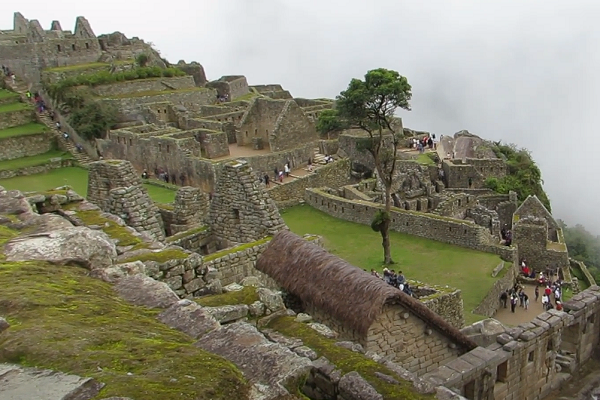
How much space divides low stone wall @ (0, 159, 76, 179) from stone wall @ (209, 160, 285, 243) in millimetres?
23776

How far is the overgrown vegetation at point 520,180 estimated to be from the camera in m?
30.7

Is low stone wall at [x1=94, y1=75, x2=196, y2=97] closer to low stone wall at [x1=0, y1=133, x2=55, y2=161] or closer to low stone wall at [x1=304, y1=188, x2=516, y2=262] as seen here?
low stone wall at [x1=0, y1=133, x2=55, y2=161]

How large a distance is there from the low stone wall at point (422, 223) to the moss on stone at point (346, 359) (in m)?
15.3

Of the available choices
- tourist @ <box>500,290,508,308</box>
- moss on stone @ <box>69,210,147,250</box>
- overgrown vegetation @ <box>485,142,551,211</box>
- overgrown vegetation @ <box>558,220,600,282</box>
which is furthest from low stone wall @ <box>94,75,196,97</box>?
moss on stone @ <box>69,210,147,250</box>

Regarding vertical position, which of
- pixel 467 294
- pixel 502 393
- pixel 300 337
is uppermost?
pixel 300 337

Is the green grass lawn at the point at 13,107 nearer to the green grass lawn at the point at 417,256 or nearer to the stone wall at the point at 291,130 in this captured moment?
the stone wall at the point at 291,130

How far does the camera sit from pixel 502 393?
834 centimetres

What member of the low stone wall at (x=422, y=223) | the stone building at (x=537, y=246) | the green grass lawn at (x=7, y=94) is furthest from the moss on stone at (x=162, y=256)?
the green grass lawn at (x=7, y=94)

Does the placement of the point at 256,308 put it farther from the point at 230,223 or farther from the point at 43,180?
the point at 43,180

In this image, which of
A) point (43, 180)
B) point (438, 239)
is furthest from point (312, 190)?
point (43, 180)

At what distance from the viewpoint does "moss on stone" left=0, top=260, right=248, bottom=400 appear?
10.3 feet

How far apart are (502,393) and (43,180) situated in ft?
85.3

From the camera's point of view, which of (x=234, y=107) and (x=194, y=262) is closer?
(x=194, y=262)

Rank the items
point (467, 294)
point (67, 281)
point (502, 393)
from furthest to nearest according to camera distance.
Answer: point (467, 294) → point (502, 393) → point (67, 281)
